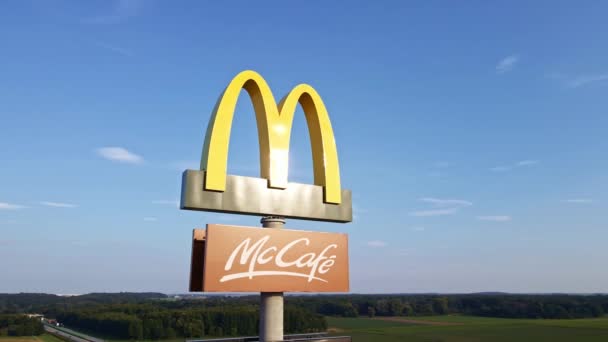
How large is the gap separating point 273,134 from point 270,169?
1.36m

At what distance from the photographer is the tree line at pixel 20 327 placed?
102 meters

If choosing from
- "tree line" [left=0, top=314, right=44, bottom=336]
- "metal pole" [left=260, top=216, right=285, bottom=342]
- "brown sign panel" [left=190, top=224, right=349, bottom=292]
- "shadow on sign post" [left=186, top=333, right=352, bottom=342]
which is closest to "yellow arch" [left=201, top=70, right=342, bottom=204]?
"brown sign panel" [left=190, top=224, right=349, bottom=292]

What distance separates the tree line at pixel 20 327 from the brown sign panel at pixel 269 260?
366 ft

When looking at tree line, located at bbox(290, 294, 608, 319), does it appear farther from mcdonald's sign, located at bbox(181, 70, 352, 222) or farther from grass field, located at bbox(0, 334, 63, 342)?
mcdonald's sign, located at bbox(181, 70, 352, 222)

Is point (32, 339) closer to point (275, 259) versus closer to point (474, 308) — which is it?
point (275, 259)

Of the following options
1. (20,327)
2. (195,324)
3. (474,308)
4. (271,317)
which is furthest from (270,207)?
(474,308)

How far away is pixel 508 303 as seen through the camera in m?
161

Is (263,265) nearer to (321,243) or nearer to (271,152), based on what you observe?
(321,243)

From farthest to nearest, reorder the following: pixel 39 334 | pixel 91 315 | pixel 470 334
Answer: pixel 91 315 → pixel 39 334 → pixel 470 334

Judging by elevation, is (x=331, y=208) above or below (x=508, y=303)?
above

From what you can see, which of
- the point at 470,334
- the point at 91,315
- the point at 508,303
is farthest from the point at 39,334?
the point at 508,303

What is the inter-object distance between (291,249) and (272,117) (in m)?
5.11

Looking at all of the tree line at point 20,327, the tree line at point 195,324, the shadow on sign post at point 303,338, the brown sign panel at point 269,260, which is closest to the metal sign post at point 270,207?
the brown sign panel at point 269,260

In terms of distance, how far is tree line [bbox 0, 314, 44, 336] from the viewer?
102 metres
